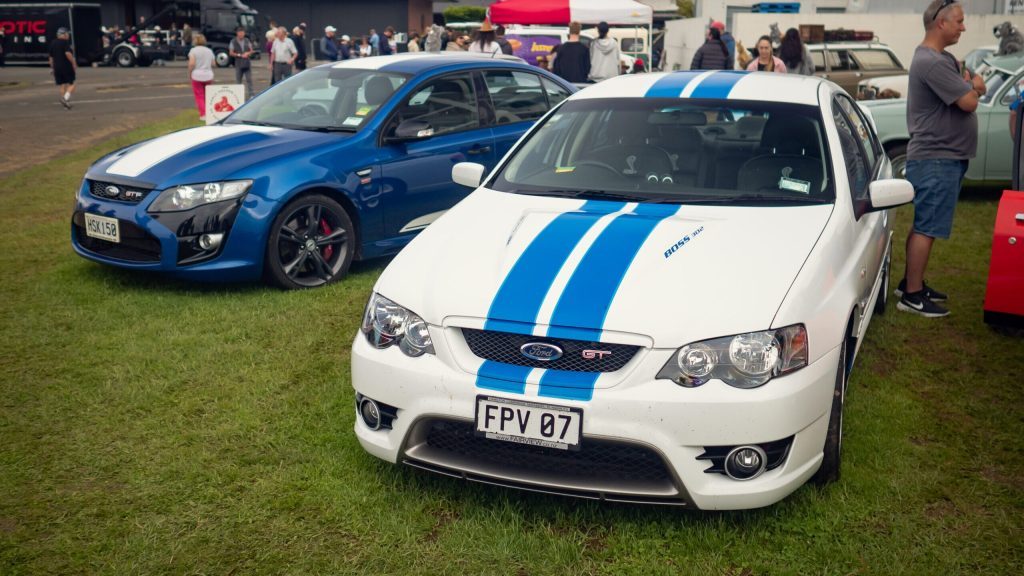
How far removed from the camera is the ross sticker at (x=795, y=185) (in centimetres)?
424

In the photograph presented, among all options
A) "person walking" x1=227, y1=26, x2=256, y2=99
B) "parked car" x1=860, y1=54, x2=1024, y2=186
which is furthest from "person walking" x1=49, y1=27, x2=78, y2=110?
"parked car" x1=860, y1=54, x2=1024, y2=186

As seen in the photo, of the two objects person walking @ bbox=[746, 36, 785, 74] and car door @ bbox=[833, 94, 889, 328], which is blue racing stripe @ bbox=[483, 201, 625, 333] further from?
person walking @ bbox=[746, 36, 785, 74]

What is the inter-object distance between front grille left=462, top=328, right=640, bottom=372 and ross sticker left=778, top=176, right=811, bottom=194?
147 cm

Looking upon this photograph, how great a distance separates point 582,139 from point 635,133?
27cm

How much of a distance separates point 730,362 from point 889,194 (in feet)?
5.16

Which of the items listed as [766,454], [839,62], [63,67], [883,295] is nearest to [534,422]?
[766,454]

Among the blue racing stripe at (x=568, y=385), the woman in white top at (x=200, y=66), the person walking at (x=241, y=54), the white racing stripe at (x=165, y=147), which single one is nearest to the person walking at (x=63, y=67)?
the person walking at (x=241, y=54)

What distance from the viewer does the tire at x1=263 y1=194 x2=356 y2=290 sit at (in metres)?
6.33

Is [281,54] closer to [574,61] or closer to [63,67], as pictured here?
[63,67]

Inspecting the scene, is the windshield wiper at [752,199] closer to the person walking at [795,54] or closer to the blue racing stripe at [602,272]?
the blue racing stripe at [602,272]

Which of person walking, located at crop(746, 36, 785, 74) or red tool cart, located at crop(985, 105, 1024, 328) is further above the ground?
person walking, located at crop(746, 36, 785, 74)

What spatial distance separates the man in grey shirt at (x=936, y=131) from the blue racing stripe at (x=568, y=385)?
325 cm

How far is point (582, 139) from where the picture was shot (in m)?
4.83

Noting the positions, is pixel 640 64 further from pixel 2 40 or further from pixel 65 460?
pixel 2 40
